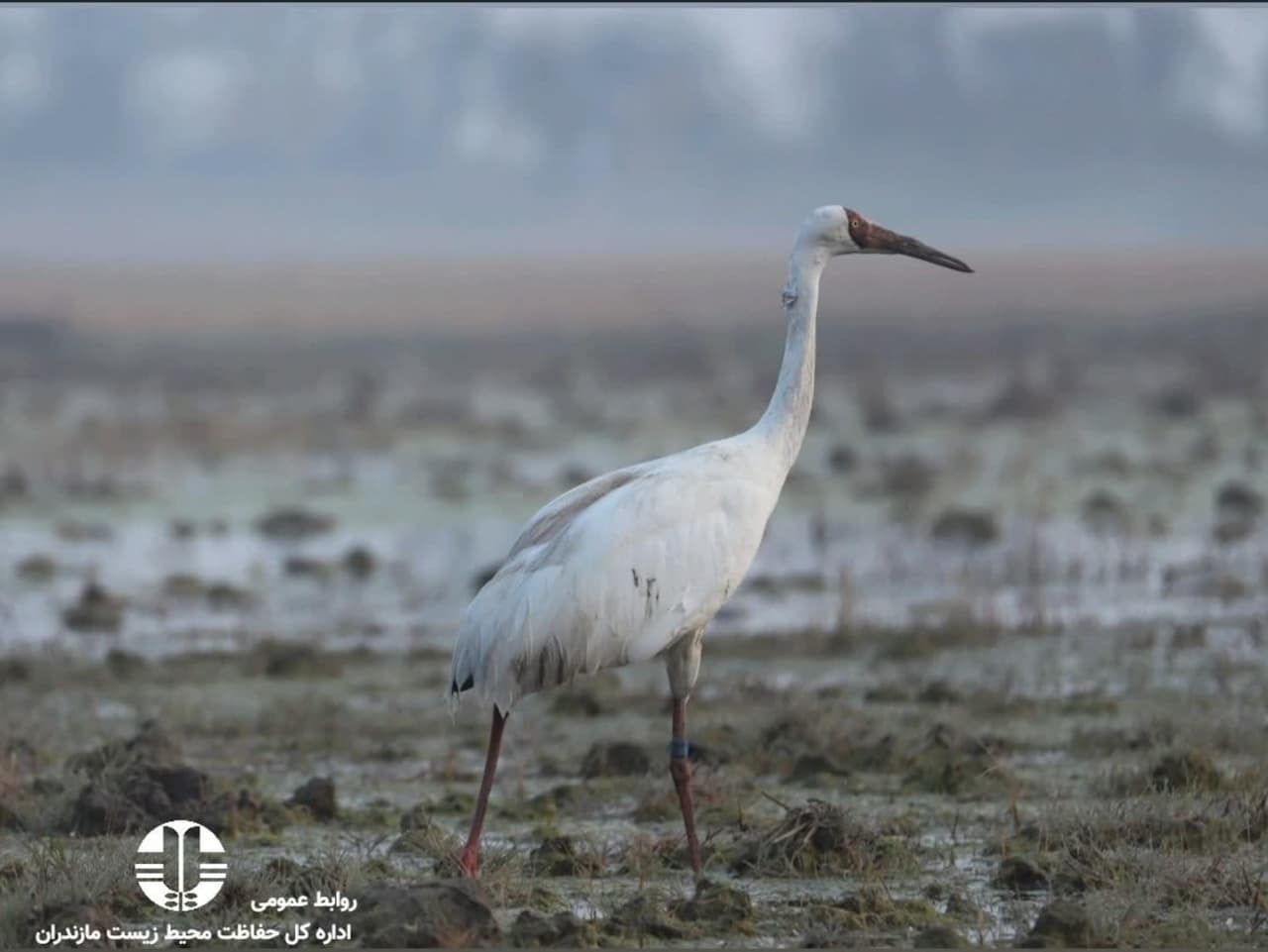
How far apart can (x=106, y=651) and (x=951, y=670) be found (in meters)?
5.25

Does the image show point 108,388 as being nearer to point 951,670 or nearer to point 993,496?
point 993,496

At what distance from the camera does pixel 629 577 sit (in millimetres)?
8758

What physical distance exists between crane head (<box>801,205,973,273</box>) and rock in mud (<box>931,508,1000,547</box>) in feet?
36.3

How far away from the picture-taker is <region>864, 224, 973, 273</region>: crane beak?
31.7 feet

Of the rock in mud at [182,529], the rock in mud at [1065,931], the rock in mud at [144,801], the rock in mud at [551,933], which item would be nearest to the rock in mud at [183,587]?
the rock in mud at [182,529]

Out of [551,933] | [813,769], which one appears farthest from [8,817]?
[813,769]

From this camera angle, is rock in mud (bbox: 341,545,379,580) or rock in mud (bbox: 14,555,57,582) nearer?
rock in mud (bbox: 14,555,57,582)

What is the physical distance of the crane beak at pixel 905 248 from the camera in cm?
967

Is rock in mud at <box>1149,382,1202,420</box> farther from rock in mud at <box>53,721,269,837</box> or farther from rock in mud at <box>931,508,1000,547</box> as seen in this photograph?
rock in mud at <box>53,721,269,837</box>

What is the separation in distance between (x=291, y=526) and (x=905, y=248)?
45.0 feet

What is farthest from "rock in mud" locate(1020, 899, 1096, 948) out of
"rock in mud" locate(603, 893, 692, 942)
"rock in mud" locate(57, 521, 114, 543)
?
"rock in mud" locate(57, 521, 114, 543)

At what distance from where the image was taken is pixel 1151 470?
2561 centimetres

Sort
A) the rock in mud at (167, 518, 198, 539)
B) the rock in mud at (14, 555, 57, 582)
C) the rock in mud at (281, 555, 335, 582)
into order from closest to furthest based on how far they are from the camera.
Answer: the rock in mud at (14, 555, 57, 582) < the rock in mud at (281, 555, 335, 582) < the rock in mud at (167, 518, 198, 539)

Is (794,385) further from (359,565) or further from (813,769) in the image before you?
(359,565)
